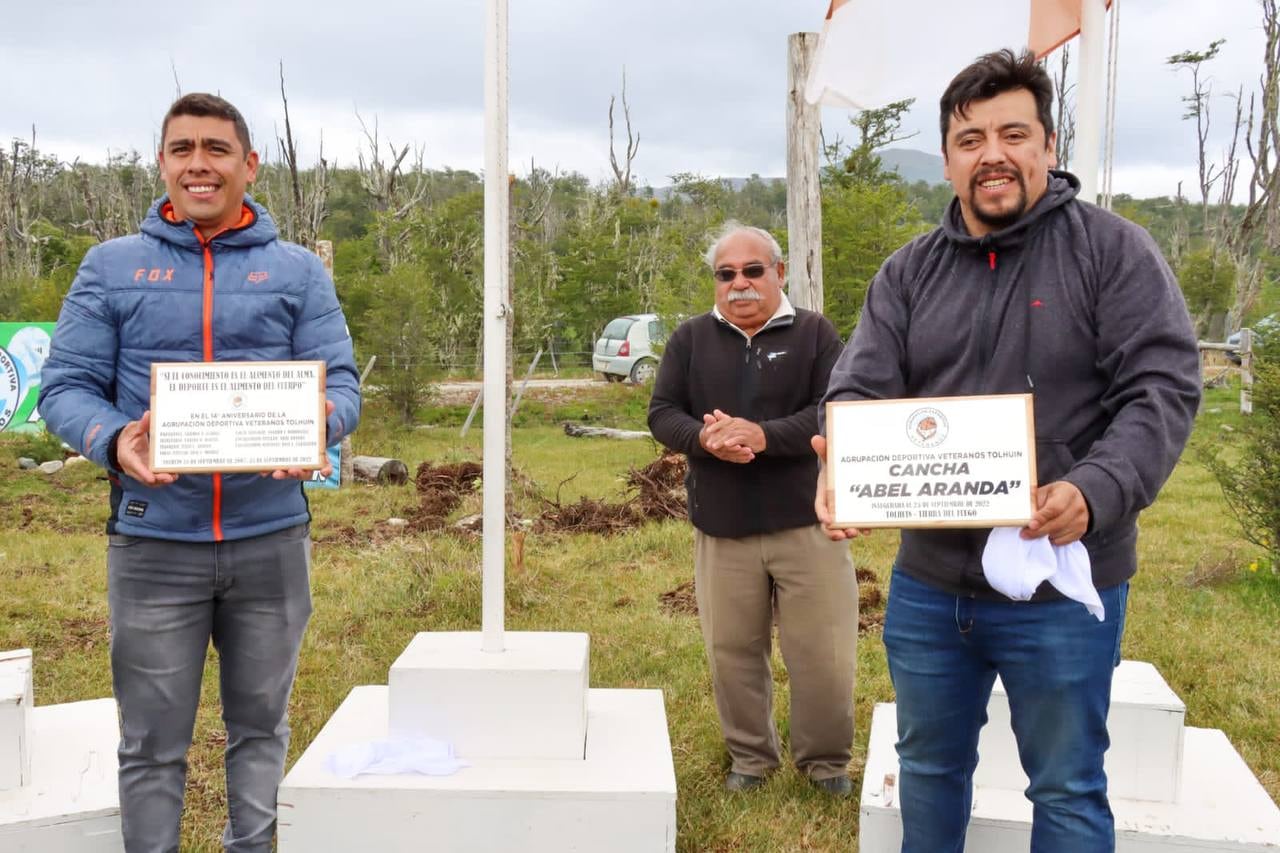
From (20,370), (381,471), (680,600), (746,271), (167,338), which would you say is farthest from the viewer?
(20,370)

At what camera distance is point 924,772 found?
2477 mm

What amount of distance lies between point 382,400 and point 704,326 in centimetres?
1188

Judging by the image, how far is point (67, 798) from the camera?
3000 mm

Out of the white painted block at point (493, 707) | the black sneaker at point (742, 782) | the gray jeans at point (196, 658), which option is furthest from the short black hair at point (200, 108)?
the black sneaker at point (742, 782)

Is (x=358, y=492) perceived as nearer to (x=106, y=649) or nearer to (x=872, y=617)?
(x=106, y=649)

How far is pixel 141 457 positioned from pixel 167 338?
31 centimetres

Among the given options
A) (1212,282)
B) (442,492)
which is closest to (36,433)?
(442,492)

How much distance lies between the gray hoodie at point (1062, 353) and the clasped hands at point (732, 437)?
3.53ft

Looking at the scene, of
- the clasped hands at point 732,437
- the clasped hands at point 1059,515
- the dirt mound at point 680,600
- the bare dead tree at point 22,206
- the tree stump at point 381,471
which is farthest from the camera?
the bare dead tree at point 22,206

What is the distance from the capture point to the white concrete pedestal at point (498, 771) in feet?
9.32

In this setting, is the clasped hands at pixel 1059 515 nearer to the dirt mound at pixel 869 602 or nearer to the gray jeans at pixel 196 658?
the gray jeans at pixel 196 658

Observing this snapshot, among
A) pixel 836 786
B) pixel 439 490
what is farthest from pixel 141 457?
pixel 439 490

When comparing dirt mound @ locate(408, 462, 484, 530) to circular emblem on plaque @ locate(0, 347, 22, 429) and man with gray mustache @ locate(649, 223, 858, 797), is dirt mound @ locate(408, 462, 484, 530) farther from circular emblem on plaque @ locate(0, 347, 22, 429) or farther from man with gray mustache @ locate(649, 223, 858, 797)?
circular emblem on plaque @ locate(0, 347, 22, 429)

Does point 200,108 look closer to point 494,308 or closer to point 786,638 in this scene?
point 494,308
